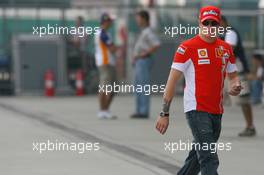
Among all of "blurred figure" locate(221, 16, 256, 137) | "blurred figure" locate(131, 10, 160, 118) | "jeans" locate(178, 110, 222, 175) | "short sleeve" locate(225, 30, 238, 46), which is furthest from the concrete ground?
"jeans" locate(178, 110, 222, 175)

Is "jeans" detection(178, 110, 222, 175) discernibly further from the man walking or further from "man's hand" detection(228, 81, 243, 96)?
"man's hand" detection(228, 81, 243, 96)

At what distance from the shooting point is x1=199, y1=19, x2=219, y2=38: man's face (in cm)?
793

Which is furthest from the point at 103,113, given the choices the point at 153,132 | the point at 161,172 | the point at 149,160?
the point at 161,172

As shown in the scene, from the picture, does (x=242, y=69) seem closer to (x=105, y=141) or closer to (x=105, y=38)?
(x=105, y=141)

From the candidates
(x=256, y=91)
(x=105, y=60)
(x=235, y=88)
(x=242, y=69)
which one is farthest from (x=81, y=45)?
(x=235, y=88)

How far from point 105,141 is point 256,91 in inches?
348

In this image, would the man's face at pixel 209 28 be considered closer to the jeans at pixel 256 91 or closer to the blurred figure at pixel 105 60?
the blurred figure at pixel 105 60

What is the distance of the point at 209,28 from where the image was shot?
793cm

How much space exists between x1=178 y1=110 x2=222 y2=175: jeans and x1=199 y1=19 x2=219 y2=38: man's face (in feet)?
2.13

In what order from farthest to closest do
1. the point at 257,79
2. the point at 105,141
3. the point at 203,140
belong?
1. the point at 257,79
2. the point at 105,141
3. the point at 203,140

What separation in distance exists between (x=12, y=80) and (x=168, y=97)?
→ 16721 mm

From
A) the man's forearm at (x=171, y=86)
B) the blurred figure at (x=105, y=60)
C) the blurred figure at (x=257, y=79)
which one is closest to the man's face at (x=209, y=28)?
the man's forearm at (x=171, y=86)

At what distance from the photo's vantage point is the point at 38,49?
967 inches

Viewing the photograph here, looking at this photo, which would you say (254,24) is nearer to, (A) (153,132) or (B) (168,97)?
(A) (153,132)
